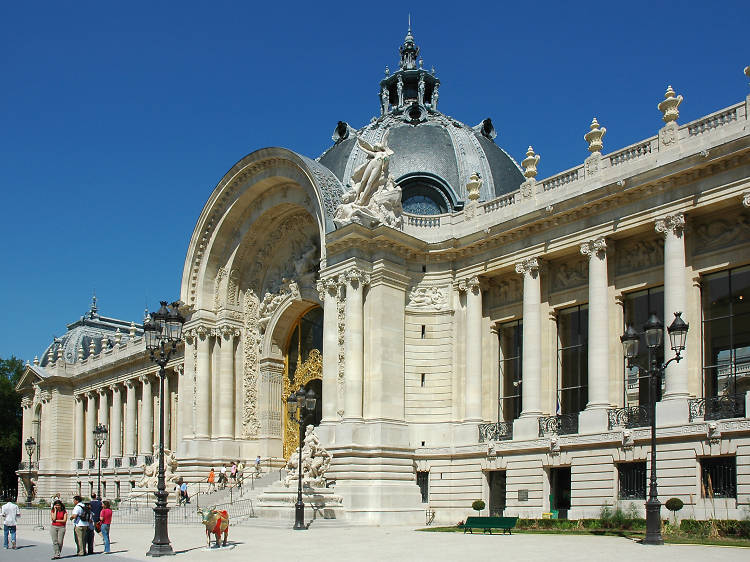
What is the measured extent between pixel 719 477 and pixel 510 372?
35.2 feet

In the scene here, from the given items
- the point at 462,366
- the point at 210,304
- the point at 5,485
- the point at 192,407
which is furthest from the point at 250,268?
the point at 5,485

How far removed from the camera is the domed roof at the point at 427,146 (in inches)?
1608

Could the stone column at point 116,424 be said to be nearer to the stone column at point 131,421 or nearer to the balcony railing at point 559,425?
the stone column at point 131,421

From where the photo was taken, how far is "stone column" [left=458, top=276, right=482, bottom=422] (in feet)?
110

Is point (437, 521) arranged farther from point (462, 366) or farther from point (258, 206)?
point (258, 206)

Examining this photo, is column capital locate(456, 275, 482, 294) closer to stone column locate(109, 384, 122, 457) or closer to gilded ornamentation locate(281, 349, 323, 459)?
gilded ornamentation locate(281, 349, 323, 459)

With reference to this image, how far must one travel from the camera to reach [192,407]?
142ft

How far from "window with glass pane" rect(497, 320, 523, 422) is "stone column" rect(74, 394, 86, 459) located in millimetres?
43816

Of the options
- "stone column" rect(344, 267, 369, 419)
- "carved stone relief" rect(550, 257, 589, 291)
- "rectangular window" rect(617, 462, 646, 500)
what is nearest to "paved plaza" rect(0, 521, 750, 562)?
"rectangular window" rect(617, 462, 646, 500)

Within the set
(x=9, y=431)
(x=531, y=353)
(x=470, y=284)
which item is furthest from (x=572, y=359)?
(x=9, y=431)

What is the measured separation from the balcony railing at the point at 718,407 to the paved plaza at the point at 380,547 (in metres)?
5.53

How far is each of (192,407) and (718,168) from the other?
27.7 metres

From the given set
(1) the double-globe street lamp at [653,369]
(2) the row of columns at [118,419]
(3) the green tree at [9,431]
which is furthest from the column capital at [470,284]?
(3) the green tree at [9,431]

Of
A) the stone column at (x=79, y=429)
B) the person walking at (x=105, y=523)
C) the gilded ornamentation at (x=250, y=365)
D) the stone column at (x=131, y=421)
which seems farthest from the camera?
the stone column at (x=79, y=429)
